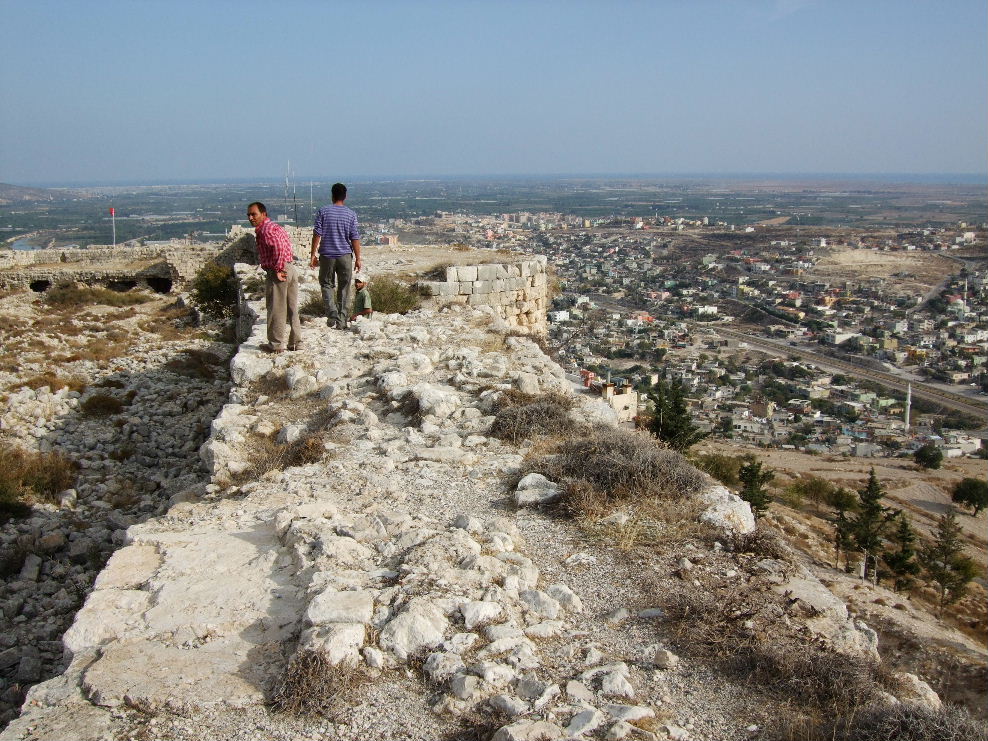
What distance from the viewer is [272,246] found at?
669 cm

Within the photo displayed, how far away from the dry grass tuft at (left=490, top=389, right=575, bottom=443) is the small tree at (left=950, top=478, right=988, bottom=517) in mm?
18781

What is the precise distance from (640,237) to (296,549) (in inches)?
2121

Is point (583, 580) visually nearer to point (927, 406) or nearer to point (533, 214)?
point (927, 406)

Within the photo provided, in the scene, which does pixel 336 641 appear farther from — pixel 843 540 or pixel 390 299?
pixel 843 540

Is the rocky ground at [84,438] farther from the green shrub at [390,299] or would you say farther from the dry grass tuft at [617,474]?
the dry grass tuft at [617,474]

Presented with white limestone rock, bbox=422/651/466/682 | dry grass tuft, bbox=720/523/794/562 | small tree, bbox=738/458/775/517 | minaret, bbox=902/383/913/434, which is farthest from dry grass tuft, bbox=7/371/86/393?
minaret, bbox=902/383/913/434

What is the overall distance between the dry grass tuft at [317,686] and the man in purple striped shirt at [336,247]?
219 inches

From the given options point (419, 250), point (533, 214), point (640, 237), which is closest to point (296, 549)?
point (419, 250)

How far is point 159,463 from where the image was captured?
7.61 metres

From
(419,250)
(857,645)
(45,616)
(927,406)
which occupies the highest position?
(419,250)

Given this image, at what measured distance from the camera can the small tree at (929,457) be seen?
21.2m

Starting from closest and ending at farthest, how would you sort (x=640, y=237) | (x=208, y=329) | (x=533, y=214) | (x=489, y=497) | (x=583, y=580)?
(x=583, y=580) < (x=489, y=497) < (x=208, y=329) < (x=640, y=237) < (x=533, y=214)

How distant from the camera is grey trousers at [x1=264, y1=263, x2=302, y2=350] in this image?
6.79 metres

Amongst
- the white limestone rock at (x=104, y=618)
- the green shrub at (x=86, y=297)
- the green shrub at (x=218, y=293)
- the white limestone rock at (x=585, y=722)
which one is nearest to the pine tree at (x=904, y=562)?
the white limestone rock at (x=585, y=722)
